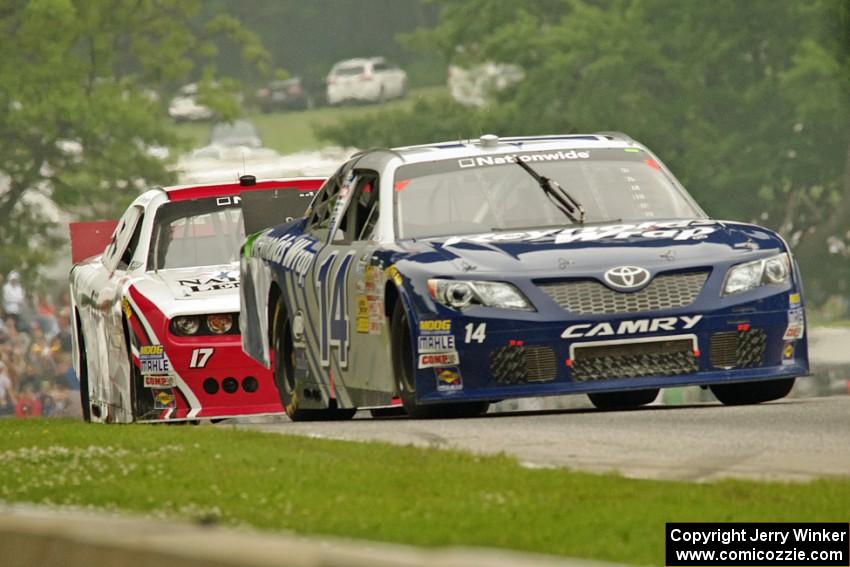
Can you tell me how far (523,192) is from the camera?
12.8m

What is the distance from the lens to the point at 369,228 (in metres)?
12.9

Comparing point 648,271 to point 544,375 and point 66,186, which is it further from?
point 66,186

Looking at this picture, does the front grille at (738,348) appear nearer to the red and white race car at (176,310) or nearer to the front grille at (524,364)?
the front grille at (524,364)

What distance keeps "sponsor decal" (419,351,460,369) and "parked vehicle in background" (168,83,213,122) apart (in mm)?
45491

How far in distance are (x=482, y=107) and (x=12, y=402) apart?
26638mm

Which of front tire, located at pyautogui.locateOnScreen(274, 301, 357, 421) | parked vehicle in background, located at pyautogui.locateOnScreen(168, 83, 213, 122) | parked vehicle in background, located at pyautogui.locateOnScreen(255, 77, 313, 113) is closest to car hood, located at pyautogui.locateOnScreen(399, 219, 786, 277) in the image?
front tire, located at pyautogui.locateOnScreen(274, 301, 357, 421)

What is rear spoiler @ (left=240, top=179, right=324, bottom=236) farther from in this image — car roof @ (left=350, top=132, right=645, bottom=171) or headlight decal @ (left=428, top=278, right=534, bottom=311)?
headlight decal @ (left=428, top=278, right=534, bottom=311)

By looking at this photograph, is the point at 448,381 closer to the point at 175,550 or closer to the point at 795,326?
the point at 795,326

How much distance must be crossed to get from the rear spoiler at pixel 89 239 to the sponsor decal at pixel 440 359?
7895 millimetres

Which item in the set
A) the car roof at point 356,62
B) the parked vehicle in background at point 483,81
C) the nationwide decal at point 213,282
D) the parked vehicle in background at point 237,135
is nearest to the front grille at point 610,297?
the nationwide decal at point 213,282

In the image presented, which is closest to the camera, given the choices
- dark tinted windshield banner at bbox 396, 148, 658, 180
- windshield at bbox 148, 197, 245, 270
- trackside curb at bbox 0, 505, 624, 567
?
trackside curb at bbox 0, 505, 624, 567

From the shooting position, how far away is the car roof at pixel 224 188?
644 inches

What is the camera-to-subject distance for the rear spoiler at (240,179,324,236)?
15.9 metres

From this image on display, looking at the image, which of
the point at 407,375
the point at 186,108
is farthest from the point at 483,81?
the point at 407,375
